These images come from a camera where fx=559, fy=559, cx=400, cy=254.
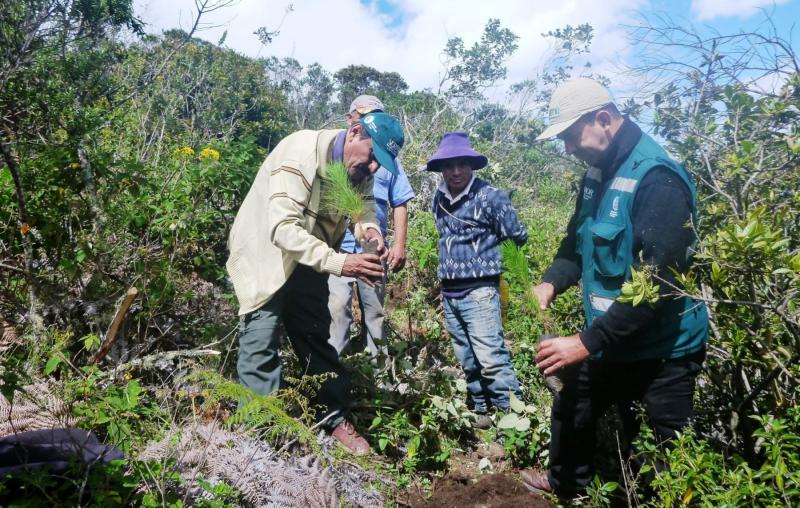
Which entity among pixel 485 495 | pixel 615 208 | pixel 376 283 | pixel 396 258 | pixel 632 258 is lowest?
pixel 485 495

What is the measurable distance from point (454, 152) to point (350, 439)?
1896mm

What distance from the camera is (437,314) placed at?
212 inches

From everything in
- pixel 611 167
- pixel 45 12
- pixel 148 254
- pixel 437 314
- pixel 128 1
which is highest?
pixel 128 1

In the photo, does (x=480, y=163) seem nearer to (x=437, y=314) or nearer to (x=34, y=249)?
(x=437, y=314)

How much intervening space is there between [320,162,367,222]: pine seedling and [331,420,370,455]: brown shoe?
1170mm

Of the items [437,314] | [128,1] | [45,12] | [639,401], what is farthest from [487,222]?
[128,1]

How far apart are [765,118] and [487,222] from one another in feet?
5.51

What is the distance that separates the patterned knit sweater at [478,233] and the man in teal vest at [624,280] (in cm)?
106

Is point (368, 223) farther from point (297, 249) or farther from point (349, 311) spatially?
point (349, 311)

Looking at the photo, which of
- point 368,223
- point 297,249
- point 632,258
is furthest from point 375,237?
point 632,258

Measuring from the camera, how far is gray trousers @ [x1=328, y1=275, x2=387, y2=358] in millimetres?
4051

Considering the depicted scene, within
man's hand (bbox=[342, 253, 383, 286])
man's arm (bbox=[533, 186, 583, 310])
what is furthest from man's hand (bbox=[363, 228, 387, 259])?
man's arm (bbox=[533, 186, 583, 310])

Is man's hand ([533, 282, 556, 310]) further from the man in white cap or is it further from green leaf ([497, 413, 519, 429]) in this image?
the man in white cap

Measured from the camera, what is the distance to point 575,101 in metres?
2.28
